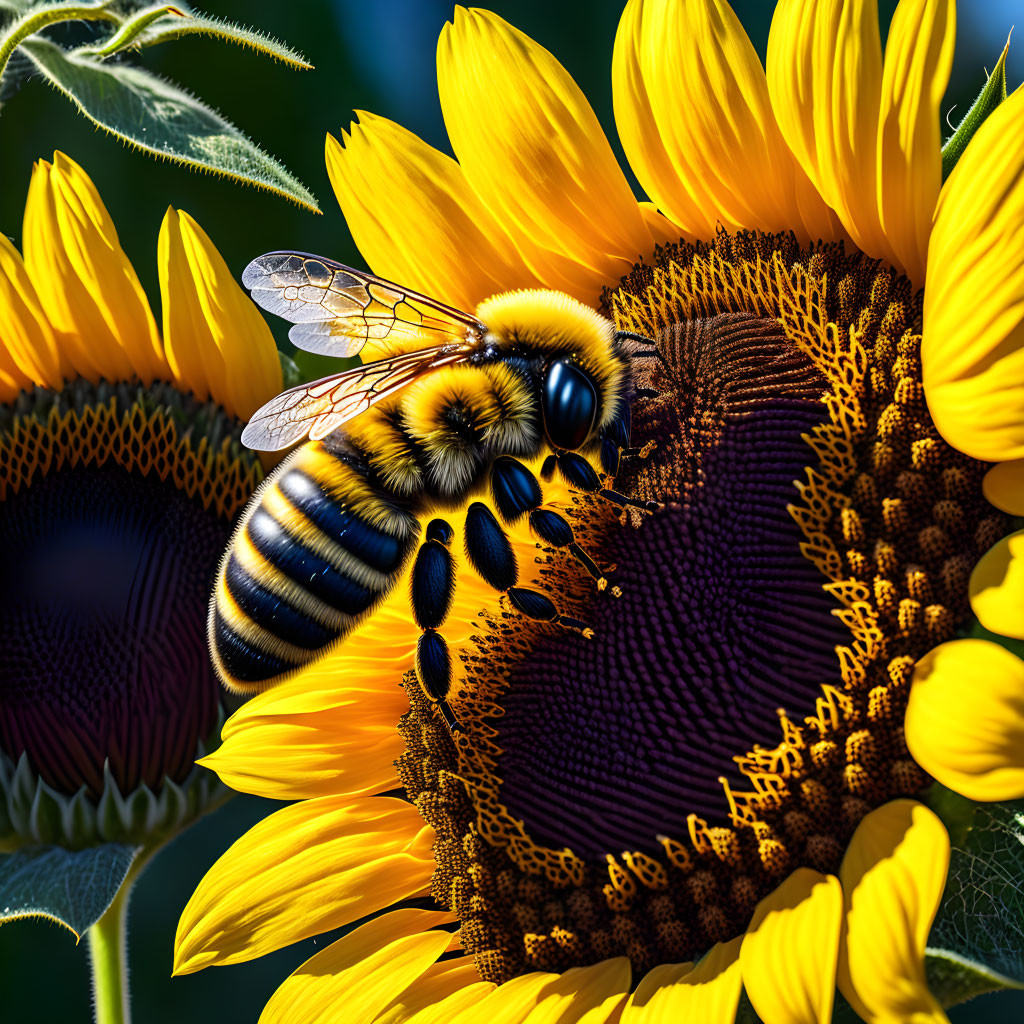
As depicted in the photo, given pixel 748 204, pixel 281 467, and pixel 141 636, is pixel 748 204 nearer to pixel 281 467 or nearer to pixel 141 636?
pixel 281 467

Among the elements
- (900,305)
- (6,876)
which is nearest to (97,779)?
(6,876)

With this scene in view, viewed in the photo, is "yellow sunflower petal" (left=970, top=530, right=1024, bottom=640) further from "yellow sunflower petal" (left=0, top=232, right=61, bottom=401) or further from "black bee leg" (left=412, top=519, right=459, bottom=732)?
"yellow sunflower petal" (left=0, top=232, right=61, bottom=401)

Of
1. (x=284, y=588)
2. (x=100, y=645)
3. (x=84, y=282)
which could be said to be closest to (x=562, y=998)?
(x=284, y=588)

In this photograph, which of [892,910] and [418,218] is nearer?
[892,910]

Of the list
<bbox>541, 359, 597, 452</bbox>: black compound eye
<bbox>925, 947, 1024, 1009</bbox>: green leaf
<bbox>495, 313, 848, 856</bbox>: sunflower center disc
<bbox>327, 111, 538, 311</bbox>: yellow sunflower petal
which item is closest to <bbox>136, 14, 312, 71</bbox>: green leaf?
<bbox>327, 111, 538, 311</bbox>: yellow sunflower petal

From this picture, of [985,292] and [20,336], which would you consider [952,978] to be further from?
[20,336]

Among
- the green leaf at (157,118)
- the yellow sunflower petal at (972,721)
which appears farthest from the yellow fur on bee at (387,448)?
the yellow sunflower petal at (972,721)
